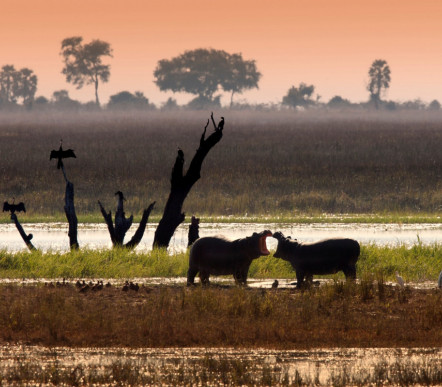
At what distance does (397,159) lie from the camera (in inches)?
2475

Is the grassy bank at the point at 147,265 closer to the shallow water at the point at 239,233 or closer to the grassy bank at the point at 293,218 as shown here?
the shallow water at the point at 239,233

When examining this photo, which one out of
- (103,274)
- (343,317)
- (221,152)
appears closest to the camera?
(343,317)

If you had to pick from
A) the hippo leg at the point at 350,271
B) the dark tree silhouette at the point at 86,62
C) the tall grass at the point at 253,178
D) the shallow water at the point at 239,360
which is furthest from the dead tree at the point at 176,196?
the dark tree silhouette at the point at 86,62

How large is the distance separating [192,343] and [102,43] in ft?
588

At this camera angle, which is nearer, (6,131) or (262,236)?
(262,236)

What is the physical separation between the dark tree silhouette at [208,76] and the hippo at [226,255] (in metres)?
177

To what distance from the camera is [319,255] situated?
18.2 meters

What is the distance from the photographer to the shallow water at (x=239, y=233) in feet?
100

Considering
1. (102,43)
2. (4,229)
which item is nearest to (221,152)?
(4,229)

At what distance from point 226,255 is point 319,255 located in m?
1.62

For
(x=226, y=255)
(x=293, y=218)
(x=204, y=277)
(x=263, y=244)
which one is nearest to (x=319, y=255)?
(x=263, y=244)

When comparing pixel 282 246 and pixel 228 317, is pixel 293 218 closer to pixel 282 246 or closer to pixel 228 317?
pixel 282 246

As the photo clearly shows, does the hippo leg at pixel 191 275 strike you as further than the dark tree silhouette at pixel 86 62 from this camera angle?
No

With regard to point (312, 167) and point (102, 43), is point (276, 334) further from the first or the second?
point (102, 43)
